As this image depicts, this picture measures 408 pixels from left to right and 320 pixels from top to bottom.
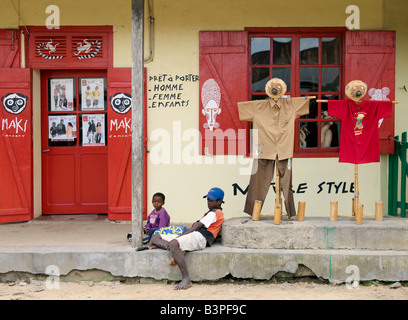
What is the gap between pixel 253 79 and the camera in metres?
6.89

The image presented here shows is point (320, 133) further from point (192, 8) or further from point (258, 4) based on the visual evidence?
point (192, 8)

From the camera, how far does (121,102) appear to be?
266 inches

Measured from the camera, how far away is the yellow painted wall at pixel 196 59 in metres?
6.76

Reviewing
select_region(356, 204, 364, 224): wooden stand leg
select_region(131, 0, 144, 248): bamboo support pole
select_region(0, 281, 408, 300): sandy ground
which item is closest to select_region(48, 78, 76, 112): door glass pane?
select_region(131, 0, 144, 248): bamboo support pole

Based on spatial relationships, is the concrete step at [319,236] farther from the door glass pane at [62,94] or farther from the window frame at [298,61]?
the door glass pane at [62,94]

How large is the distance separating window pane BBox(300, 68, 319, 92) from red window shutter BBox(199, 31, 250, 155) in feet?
→ 2.85

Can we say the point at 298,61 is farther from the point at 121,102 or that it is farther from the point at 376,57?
the point at 121,102

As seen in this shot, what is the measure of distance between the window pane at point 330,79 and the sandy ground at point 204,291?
10.1 feet

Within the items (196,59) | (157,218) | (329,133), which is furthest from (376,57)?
(157,218)

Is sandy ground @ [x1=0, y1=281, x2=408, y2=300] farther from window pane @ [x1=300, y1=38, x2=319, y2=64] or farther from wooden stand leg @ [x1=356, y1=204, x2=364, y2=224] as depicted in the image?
window pane @ [x1=300, y1=38, x2=319, y2=64]

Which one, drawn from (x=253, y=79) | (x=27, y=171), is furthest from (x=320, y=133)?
(x=27, y=171)

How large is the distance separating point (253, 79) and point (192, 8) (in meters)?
1.34

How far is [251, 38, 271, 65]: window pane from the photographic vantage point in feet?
22.5

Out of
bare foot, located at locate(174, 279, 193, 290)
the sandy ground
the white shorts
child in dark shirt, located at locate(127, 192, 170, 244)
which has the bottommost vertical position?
the sandy ground
